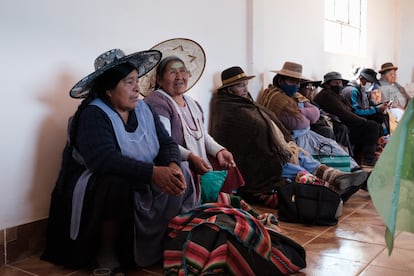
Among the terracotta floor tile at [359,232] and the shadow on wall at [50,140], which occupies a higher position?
the shadow on wall at [50,140]

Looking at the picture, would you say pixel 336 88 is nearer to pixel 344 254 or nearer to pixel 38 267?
pixel 344 254

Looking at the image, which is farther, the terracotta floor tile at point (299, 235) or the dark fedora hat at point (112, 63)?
the terracotta floor tile at point (299, 235)

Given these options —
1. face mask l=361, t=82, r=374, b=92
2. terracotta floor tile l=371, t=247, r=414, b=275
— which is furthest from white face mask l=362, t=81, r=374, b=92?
terracotta floor tile l=371, t=247, r=414, b=275

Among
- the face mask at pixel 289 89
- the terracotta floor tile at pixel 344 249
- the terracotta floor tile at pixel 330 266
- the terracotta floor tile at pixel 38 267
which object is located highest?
the face mask at pixel 289 89

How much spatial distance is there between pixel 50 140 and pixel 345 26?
15.7ft

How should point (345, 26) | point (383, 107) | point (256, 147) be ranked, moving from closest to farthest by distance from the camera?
1. point (256, 147)
2. point (383, 107)
3. point (345, 26)

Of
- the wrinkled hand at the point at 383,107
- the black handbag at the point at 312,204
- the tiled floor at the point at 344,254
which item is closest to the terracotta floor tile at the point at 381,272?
the tiled floor at the point at 344,254

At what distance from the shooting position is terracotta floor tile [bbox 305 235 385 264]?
2.17 meters

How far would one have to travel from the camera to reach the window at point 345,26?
225 inches

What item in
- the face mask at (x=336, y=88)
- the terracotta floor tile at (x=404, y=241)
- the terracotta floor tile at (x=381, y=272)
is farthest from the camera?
the face mask at (x=336, y=88)

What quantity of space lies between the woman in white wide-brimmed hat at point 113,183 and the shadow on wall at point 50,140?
5.3 inches

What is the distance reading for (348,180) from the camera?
305cm

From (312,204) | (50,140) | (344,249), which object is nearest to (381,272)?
(344,249)

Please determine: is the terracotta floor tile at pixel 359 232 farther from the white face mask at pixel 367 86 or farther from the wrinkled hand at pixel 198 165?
the white face mask at pixel 367 86
